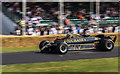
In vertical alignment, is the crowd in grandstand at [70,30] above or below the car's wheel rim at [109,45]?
above

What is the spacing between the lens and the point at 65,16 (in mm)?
16062

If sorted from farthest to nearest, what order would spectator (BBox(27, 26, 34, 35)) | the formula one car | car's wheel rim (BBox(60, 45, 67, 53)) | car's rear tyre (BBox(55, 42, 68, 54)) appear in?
1. spectator (BBox(27, 26, 34, 35))
2. the formula one car
3. car's wheel rim (BBox(60, 45, 67, 53))
4. car's rear tyre (BBox(55, 42, 68, 54))

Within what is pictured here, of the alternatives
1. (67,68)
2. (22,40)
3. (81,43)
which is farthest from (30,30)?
(67,68)

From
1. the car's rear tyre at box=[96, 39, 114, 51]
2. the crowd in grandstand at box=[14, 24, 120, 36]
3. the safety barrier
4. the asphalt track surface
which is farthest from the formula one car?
the crowd in grandstand at box=[14, 24, 120, 36]

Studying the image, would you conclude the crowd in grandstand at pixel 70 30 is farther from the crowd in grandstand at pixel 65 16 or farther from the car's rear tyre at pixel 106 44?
the car's rear tyre at pixel 106 44

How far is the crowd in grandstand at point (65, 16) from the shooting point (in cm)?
1441

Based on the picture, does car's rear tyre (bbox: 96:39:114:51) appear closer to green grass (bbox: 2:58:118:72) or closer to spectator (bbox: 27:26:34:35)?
green grass (bbox: 2:58:118:72)

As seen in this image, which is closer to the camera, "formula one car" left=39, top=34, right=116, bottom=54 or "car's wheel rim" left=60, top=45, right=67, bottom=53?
"car's wheel rim" left=60, top=45, right=67, bottom=53

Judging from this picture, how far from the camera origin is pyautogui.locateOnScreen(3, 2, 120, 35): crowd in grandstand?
47.3 ft

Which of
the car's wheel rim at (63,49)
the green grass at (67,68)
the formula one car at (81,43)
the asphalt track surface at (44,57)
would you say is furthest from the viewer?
the formula one car at (81,43)

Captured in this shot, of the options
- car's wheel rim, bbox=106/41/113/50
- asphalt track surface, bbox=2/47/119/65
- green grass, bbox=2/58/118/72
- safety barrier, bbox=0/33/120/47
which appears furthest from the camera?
safety barrier, bbox=0/33/120/47

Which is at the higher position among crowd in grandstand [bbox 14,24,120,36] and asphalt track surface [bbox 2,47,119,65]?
crowd in grandstand [bbox 14,24,120,36]

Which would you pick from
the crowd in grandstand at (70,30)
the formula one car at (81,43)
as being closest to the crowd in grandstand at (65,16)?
the crowd in grandstand at (70,30)

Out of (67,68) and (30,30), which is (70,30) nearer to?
(30,30)
